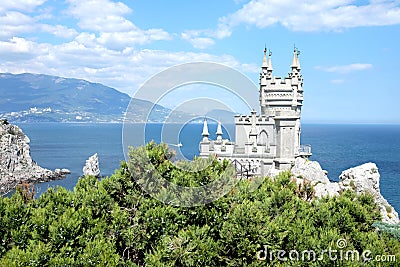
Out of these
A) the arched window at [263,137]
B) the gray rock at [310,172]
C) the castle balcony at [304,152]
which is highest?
the arched window at [263,137]

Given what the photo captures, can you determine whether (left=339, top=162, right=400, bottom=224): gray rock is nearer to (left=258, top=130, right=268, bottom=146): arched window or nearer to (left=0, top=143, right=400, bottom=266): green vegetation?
(left=258, top=130, right=268, bottom=146): arched window

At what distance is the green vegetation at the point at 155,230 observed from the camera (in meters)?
11.0

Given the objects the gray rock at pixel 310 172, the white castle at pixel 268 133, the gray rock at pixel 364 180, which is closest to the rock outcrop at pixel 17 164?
the white castle at pixel 268 133

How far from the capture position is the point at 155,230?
11.9 meters

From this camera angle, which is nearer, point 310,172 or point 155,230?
point 155,230

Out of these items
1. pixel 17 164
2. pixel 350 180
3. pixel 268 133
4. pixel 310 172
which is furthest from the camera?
pixel 17 164

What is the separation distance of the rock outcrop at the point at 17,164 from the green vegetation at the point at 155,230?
7187 cm

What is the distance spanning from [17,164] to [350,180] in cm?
7175

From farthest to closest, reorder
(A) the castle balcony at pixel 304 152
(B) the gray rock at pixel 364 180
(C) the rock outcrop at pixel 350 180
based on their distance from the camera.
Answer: (A) the castle balcony at pixel 304 152
(B) the gray rock at pixel 364 180
(C) the rock outcrop at pixel 350 180

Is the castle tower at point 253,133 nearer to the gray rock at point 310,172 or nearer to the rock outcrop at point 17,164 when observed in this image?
the gray rock at point 310,172

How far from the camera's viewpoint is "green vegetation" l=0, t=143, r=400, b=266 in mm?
11047

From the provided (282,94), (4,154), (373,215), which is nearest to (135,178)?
(373,215)

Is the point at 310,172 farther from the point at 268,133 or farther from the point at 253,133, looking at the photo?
the point at 268,133

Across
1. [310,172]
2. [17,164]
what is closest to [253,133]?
[310,172]
